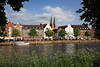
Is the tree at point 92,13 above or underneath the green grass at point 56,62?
above

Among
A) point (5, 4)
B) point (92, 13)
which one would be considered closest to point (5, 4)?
point (5, 4)

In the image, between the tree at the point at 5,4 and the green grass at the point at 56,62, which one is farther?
the green grass at the point at 56,62

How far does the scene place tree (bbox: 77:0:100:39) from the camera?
6.96 m

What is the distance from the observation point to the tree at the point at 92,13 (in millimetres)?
6960

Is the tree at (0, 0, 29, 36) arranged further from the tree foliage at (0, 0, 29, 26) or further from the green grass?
the green grass

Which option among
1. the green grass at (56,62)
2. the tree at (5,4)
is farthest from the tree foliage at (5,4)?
the green grass at (56,62)

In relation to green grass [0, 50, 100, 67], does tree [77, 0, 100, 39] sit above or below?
above

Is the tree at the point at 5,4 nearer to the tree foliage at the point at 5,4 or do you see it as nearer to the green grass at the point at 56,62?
the tree foliage at the point at 5,4

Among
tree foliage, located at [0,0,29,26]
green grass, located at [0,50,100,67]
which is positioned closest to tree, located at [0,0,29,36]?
tree foliage, located at [0,0,29,26]

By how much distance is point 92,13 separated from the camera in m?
7.70

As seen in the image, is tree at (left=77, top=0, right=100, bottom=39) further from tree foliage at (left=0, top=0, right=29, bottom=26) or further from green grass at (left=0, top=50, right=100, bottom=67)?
tree foliage at (left=0, top=0, right=29, bottom=26)

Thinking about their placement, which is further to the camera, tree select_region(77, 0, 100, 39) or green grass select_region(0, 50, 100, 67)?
green grass select_region(0, 50, 100, 67)

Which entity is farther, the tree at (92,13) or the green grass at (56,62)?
the green grass at (56,62)

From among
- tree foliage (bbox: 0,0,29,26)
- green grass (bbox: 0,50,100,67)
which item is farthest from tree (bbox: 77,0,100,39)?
tree foliage (bbox: 0,0,29,26)
